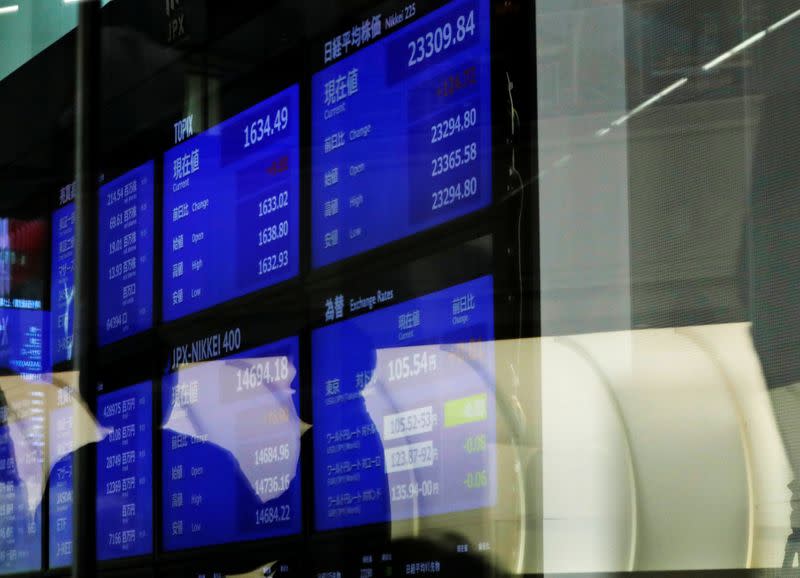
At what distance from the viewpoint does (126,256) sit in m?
2.76

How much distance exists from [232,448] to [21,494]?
626 mm

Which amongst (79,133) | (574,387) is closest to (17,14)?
(79,133)

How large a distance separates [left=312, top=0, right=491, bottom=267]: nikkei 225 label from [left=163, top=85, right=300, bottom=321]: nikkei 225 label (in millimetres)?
72

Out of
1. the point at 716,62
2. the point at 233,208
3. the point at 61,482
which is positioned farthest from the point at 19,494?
the point at 716,62

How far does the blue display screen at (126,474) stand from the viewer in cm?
265

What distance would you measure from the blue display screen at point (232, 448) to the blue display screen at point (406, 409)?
3.0 inches

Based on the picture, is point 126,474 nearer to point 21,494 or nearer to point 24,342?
point 21,494

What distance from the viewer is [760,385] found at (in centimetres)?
177

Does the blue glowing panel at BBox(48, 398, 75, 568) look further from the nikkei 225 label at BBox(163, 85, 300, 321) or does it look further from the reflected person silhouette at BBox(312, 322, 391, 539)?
the reflected person silhouette at BBox(312, 322, 391, 539)

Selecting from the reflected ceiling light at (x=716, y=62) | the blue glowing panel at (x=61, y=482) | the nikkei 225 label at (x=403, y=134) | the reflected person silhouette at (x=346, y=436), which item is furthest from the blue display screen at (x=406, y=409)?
the blue glowing panel at (x=61, y=482)

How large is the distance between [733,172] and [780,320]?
0.72ft

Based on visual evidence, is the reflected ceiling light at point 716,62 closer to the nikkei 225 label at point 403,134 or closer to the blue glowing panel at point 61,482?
the nikkei 225 label at point 403,134

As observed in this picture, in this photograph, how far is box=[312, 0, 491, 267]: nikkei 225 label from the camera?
213 cm

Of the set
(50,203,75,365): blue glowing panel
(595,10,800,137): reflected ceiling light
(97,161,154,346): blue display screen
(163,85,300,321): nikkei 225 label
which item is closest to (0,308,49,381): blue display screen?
(50,203,75,365): blue glowing panel
